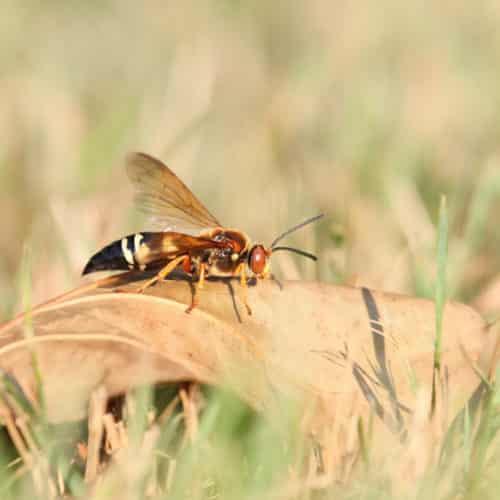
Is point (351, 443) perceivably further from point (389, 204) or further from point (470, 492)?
point (389, 204)

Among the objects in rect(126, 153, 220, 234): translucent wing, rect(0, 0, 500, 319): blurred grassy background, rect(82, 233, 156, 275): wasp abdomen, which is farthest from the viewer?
rect(0, 0, 500, 319): blurred grassy background

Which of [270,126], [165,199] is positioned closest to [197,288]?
[165,199]

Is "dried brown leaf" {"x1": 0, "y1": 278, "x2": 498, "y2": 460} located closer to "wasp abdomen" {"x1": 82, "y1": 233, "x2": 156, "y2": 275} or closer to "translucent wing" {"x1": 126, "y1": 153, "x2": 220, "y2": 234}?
"wasp abdomen" {"x1": 82, "y1": 233, "x2": 156, "y2": 275}

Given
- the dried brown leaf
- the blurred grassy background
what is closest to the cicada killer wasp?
the dried brown leaf

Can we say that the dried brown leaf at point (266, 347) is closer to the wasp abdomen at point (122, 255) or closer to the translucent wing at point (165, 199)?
the wasp abdomen at point (122, 255)

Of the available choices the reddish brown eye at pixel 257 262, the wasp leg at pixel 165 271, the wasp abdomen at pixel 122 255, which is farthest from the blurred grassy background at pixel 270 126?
the wasp leg at pixel 165 271

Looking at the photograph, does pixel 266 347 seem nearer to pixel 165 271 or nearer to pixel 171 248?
pixel 165 271

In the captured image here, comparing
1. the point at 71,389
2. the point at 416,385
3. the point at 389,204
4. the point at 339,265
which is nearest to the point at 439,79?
the point at 389,204
